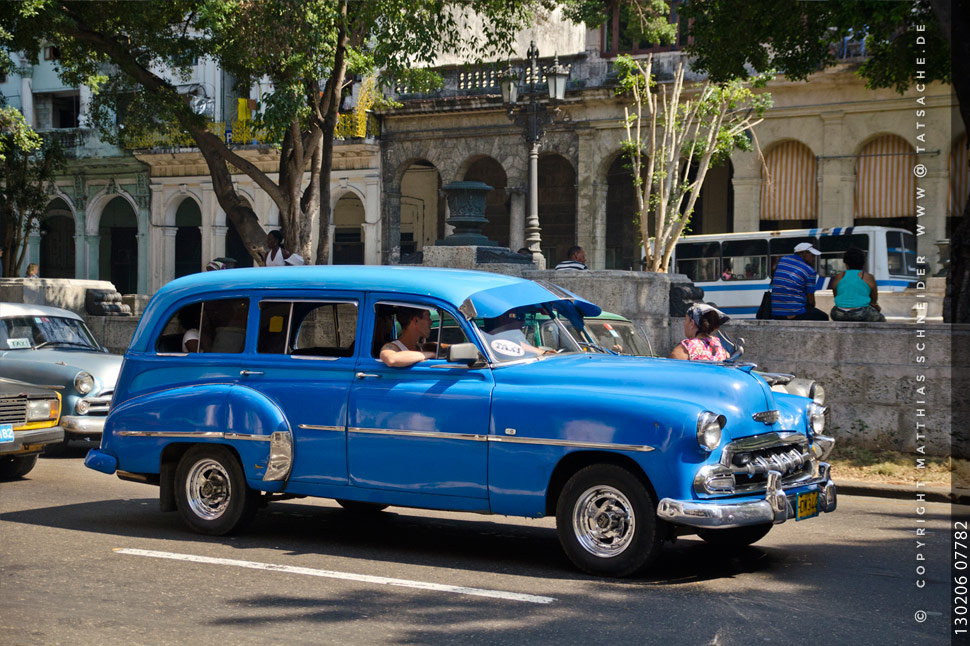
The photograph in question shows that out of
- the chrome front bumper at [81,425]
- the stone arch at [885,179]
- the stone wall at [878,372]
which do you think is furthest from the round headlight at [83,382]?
the stone arch at [885,179]

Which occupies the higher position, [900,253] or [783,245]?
[783,245]

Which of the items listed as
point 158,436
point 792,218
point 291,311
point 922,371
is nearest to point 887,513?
point 922,371

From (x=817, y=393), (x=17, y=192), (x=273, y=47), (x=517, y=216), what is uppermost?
(x=273, y=47)

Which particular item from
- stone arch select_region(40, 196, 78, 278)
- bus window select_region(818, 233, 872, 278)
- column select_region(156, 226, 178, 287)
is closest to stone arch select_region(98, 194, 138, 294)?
stone arch select_region(40, 196, 78, 278)

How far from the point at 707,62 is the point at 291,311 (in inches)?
395

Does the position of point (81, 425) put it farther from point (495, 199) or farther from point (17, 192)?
point (495, 199)

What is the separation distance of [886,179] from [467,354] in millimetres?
24387

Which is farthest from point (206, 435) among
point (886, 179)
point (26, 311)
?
point (886, 179)

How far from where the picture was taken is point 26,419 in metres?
10.4

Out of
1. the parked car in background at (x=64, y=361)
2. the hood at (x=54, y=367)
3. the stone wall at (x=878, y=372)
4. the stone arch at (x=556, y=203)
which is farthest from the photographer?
the stone arch at (x=556, y=203)

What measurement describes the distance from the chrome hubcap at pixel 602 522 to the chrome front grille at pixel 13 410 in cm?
607

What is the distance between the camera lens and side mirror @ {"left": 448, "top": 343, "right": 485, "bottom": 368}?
7031 mm

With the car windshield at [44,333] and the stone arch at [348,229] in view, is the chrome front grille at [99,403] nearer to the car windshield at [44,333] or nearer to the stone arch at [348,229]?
the car windshield at [44,333]

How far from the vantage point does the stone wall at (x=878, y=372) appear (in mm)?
12008
